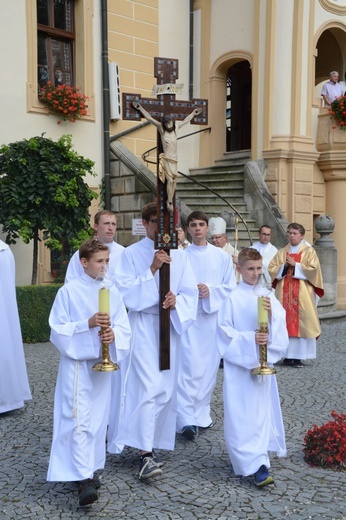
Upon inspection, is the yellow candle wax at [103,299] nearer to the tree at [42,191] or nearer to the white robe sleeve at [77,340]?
the white robe sleeve at [77,340]

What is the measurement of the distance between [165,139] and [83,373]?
1.74 m

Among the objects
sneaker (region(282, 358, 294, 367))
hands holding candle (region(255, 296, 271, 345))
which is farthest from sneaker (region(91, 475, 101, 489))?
sneaker (region(282, 358, 294, 367))

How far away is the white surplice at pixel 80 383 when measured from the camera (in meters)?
4.27

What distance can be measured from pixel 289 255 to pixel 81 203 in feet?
12.0

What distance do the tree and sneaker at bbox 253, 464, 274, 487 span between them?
6.80 m

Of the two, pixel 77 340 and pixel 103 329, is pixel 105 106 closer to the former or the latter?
pixel 77 340

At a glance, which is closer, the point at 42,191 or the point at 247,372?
the point at 247,372

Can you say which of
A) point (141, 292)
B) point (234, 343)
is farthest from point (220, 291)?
point (234, 343)

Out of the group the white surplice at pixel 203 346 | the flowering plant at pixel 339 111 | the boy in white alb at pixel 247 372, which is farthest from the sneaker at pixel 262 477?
the flowering plant at pixel 339 111

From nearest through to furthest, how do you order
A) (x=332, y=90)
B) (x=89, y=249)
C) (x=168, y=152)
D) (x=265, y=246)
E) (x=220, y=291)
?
1. (x=89, y=249)
2. (x=168, y=152)
3. (x=220, y=291)
4. (x=265, y=246)
5. (x=332, y=90)

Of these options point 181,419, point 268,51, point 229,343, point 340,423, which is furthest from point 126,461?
point 268,51

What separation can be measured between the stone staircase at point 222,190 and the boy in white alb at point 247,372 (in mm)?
8420

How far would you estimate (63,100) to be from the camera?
1285cm

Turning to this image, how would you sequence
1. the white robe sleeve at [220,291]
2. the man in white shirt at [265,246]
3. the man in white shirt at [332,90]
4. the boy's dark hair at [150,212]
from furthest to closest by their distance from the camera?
the man in white shirt at [332,90] < the man in white shirt at [265,246] < the white robe sleeve at [220,291] < the boy's dark hair at [150,212]
